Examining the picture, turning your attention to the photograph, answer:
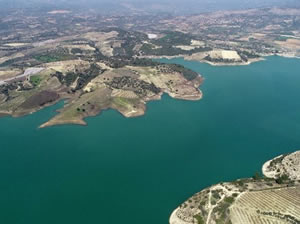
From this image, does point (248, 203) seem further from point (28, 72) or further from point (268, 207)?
point (28, 72)

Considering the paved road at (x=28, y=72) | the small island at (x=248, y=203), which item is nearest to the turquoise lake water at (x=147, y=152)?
the small island at (x=248, y=203)

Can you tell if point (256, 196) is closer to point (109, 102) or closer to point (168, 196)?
point (168, 196)

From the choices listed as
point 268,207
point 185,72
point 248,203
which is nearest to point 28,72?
point 185,72

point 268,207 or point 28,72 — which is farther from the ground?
point 268,207

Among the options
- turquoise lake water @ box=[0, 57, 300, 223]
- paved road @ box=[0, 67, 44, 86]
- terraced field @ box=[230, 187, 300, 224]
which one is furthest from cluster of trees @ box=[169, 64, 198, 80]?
terraced field @ box=[230, 187, 300, 224]

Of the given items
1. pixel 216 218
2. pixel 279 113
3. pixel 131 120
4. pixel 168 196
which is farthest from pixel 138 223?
pixel 279 113
